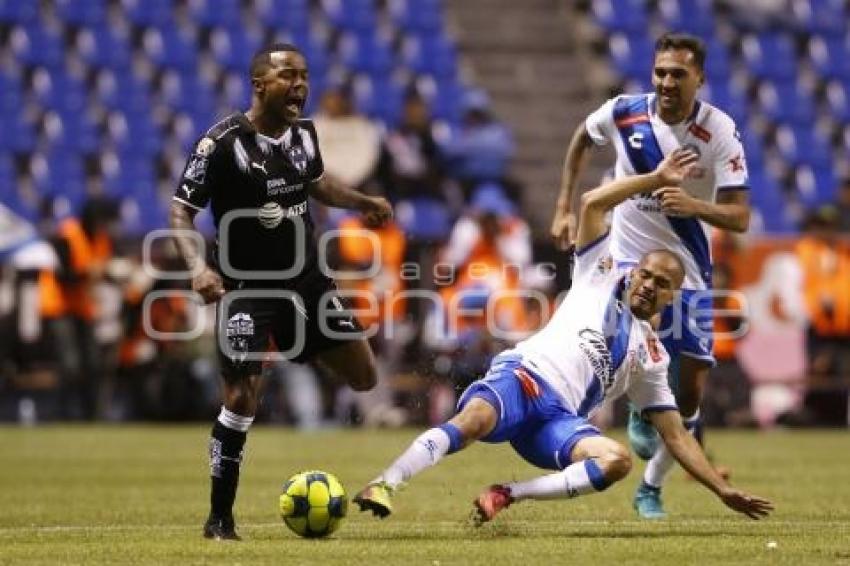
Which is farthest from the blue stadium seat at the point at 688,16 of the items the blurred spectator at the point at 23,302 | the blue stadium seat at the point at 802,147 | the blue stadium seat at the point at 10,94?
the blurred spectator at the point at 23,302

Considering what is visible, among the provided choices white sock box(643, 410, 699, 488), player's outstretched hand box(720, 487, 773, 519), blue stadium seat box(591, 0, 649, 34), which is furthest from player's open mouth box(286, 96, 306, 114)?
blue stadium seat box(591, 0, 649, 34)

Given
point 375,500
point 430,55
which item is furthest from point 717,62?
point 375,500

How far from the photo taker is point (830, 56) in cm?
2766

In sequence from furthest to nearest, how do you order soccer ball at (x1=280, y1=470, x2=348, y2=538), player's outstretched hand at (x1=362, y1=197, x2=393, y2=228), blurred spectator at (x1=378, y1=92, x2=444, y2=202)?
1. blurred spectator at (x1=378, y1=92, x2=444, y2=202)
2. player's outstretched hand at (x1=362, y1=197, x2=393, y2=228)
3. soccer ball at (x1=280, y1=470, x2=348, y2=538)

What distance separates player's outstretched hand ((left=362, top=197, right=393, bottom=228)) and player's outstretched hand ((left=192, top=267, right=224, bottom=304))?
5.01ft

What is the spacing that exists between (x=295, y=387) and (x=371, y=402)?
941 millimetres

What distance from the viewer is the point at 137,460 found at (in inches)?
634

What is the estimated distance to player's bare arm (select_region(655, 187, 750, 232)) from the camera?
9.73 m

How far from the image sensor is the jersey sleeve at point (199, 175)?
934cm

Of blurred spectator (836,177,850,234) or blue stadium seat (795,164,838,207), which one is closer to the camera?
blurred spectator (836,177,850,234)

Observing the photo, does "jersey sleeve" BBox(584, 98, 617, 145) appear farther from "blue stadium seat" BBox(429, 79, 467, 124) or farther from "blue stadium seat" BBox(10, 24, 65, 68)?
"blue stadium seat" BBox(10, 24, 65, 68)

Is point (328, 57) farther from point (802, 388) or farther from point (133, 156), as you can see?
point (802, 388)

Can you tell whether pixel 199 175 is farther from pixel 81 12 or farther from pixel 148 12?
pixel 148 12

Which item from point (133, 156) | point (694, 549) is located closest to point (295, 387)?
point (133, 156)
